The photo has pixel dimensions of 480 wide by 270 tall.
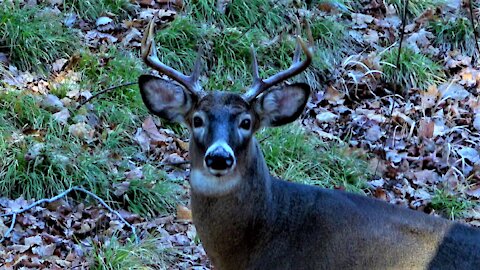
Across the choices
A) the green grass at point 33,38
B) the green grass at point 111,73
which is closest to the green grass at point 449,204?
the green grass at point 111,73

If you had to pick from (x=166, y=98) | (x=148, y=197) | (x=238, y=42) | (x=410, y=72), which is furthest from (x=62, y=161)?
(x=410, y=72)

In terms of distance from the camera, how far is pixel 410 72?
10.1m

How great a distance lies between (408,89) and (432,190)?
1986 millimetres

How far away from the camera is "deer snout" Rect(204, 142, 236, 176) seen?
4875mm

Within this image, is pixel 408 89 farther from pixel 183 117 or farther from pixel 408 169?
pixel 183 117

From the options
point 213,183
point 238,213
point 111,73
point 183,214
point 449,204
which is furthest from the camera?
point 111,73

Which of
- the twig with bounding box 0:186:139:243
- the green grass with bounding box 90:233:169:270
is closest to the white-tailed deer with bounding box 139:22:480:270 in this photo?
the green grass with bounding box 90:233:169:270

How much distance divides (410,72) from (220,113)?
17.2ft

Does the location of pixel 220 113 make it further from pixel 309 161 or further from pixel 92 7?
pixel 92 7

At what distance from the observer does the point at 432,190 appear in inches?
325

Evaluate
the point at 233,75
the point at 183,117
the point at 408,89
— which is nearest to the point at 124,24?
the point at 233,75

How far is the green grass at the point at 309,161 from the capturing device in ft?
26.8

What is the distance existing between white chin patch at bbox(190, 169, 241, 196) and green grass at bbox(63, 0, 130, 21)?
16.1ft

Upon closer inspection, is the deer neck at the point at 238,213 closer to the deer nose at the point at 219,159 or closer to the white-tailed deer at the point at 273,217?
the white-tailed deer at the point at 273,217
